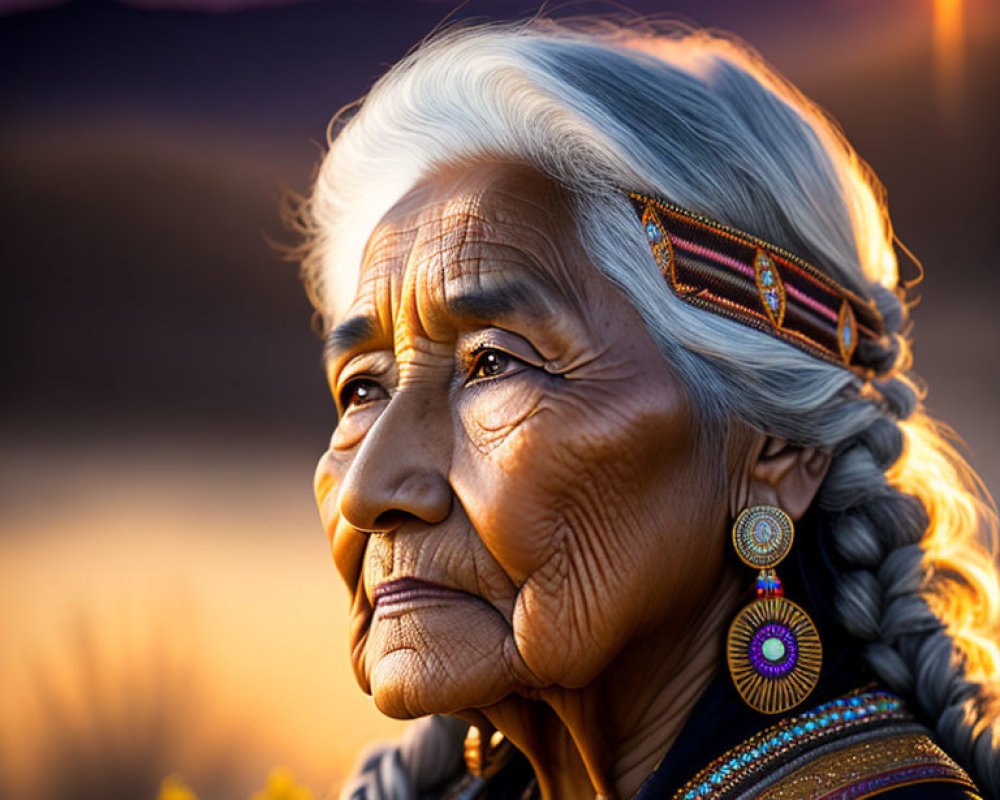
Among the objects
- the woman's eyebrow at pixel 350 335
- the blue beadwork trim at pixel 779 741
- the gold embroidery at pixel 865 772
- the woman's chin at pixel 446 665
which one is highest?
the woman's eyebrow at pixel 350 335

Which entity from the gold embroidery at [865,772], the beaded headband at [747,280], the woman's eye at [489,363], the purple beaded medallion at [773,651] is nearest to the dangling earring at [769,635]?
the purple beaded medallion at [773,651]

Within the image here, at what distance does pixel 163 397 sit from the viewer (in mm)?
4449

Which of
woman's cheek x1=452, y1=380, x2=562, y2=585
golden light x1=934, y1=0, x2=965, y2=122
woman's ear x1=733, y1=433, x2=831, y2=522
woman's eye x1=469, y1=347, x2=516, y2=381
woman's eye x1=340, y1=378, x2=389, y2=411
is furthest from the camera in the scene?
golden light x1=934, y1=0, x2=965, y2=122

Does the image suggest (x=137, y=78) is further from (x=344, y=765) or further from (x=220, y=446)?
(x=344, y=765)

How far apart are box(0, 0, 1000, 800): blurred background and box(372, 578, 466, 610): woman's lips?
2422 mm

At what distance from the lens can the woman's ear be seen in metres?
1.89

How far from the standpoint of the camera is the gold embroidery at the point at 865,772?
1.71 meters

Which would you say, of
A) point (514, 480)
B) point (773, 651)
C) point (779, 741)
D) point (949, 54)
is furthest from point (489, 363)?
point (949, 54)

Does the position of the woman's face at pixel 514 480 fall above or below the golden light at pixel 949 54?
below

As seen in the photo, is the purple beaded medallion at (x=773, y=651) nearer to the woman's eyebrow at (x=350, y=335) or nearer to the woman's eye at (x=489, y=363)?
the woman's eye at (x=489, y=363)

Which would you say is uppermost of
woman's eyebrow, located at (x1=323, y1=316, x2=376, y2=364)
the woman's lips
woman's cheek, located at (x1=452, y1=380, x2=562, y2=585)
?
woman's eyebrow, located at (x1=323, y1=316, x2=376, y2=364)

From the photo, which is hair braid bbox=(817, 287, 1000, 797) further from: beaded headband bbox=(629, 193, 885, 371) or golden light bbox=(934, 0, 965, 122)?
golden light bbox=(934, 0, 965, 122)

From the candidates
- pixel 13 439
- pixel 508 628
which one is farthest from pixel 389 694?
pixel 13 439

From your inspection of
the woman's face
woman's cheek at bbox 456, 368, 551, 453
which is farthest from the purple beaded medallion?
woman's cheek at bbox 456, 368, 551, 453
